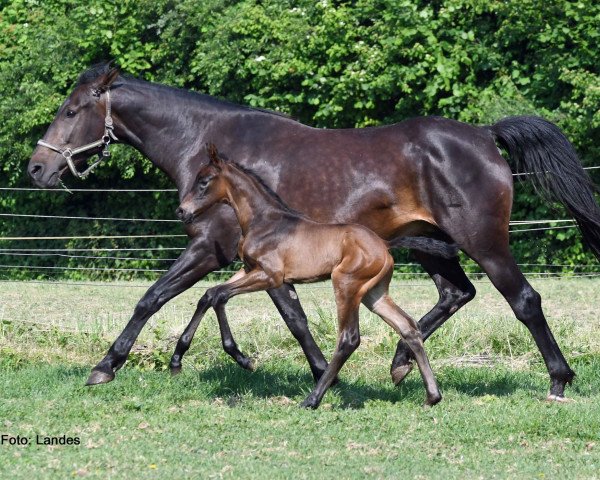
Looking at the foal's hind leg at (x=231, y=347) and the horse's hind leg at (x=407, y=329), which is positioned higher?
the horse's hind leg at (x=407, y=329)

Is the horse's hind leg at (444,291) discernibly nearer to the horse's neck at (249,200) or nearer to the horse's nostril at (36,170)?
the horse's neck at (249,200)

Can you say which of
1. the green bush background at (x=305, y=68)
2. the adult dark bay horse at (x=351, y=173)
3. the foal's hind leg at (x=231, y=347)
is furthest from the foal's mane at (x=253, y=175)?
the green bush background at (x=305, y=68)

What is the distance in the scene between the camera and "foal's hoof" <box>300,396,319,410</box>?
283 inches

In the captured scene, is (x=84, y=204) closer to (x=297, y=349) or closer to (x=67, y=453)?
(x=297, y=349)

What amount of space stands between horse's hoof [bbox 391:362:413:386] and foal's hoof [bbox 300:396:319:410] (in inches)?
40.6

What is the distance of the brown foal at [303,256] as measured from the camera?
7090mm

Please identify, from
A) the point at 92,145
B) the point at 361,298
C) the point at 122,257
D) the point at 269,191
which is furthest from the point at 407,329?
the point at 122,257

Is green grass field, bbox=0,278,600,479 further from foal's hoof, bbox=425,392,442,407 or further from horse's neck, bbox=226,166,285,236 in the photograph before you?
horse's neck, bbox=226,166,285,236

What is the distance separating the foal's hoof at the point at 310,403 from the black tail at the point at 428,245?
1150mm

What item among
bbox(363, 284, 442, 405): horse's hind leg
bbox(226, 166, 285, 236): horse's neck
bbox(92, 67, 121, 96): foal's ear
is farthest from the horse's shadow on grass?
bbox(92, 67, 121, 96): foal's ear

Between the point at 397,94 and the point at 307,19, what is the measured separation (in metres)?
1.71

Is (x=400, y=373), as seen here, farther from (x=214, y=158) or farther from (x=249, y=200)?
(x=214, y=158)

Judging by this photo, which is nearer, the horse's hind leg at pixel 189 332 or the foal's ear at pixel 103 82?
the horse's hind leg at pixel 189 332

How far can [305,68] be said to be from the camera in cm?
1554
